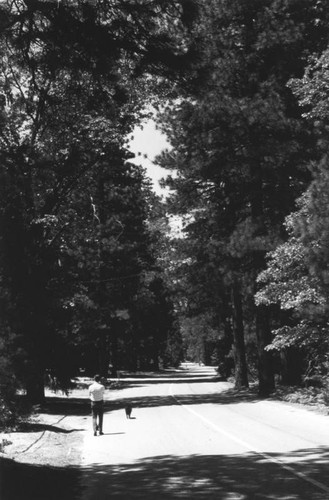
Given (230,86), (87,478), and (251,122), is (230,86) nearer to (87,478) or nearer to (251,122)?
(251,122)

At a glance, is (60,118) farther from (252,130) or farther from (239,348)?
(239,348)

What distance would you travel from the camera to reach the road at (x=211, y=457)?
923 centimetres

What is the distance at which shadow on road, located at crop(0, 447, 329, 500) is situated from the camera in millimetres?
9000

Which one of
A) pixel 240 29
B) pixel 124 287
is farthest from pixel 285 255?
pixel 124 287

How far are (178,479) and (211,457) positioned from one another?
2.14 metres

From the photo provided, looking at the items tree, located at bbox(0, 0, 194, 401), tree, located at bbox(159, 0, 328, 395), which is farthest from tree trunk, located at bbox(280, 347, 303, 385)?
tree, located at bbox(0, 0, 194, 401)

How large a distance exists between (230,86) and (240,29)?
2.53 metres

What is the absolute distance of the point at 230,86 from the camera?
28.4 m

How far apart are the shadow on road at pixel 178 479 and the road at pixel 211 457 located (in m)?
0.01

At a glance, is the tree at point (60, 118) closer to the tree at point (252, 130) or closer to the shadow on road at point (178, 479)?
the shadow on road at point (178, 479)

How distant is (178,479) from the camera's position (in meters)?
10.1

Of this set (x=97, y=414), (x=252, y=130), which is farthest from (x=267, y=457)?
(x=252, y=130)

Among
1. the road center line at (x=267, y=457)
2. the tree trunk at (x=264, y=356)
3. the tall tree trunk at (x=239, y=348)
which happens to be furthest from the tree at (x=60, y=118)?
the tall tree trunk at (x=239, y=348)

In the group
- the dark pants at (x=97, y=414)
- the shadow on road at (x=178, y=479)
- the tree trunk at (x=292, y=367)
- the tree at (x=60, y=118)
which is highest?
the tree at (x=60, y=118)
